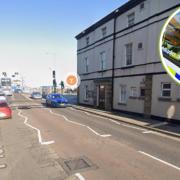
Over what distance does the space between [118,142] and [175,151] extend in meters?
2.66

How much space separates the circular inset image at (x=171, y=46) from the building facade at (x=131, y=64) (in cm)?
605

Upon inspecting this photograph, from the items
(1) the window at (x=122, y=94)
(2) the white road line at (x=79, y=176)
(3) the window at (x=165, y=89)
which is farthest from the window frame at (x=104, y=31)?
(2) the white road line at (x=79, y=176)

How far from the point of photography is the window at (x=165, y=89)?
15621 mm

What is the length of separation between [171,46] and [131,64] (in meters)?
11.2

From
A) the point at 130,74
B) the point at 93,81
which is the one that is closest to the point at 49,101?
the point at 93,81

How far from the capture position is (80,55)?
106 feet

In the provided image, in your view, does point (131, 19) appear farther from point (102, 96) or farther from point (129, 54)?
point (102, 96)

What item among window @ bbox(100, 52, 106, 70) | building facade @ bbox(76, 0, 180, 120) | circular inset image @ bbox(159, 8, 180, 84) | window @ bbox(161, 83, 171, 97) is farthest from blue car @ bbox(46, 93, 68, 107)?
circular inset image @ bbox(159, 8, 180, 84)

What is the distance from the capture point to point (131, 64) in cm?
1995

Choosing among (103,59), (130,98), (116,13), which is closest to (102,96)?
(103,59)

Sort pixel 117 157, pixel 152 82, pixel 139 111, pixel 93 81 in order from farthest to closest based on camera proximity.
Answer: pixel 93 81
pixel 139 111
pixel 152 82
pixel 117 157

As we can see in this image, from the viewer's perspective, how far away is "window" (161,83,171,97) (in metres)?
15.6

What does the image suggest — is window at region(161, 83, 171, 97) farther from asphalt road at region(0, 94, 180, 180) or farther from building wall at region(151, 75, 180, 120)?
asphalt road at region(0, 94, 180, 180)

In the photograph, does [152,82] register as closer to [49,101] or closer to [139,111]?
[139,111]
